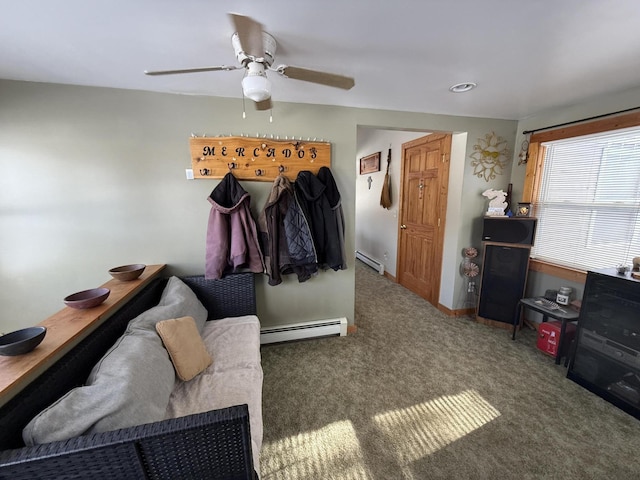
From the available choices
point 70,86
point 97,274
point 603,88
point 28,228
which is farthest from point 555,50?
point 28,228

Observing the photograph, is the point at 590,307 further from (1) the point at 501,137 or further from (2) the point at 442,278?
(1) the point at 501,137

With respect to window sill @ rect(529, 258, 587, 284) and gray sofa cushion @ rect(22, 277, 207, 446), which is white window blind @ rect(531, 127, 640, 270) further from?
gray sofa cushion @ rect(22, 277, 207, 446)

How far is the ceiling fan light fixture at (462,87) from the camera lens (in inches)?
70.2

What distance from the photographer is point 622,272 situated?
5.72 ft

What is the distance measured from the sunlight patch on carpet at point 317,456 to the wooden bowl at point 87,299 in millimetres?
1270

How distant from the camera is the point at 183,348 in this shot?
1408 millimetres

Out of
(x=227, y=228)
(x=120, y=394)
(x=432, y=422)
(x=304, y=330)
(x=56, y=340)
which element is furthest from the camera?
(x=304, y=330)

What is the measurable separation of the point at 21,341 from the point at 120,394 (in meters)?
0.43

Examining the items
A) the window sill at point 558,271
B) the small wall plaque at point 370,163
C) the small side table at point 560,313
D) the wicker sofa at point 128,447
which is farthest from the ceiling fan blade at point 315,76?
the small wall plaque at point 370,163

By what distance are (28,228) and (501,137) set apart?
14.4ft

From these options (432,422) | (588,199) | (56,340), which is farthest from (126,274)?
(588,199)

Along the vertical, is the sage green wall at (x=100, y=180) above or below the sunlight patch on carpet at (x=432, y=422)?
above

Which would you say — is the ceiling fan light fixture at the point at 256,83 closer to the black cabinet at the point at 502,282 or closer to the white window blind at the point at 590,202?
the black cabinet at the point at 502,282

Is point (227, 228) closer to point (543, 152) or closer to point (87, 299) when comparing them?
point (87, 299)
